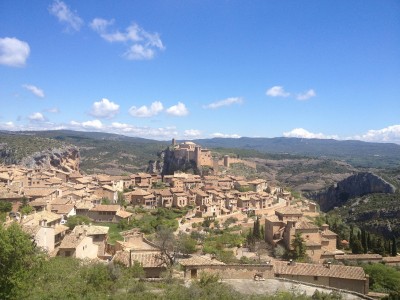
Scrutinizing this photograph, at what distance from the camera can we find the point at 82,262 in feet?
89.2

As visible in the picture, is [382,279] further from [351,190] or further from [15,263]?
[351,190]

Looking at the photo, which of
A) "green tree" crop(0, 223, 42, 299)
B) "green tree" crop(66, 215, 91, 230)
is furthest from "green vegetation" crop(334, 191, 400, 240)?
"green tree" crop(0, 223, 42, 299)

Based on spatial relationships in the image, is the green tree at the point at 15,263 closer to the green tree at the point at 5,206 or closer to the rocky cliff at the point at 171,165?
the green tree at the point at 5,206

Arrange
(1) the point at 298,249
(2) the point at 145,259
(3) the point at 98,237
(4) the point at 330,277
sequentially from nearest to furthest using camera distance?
(2) the point at 145,259 → (4) the point at 330,277 → (3) the point at 98,237 → (1) the point at 298,249

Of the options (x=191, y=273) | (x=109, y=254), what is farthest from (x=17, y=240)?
(x=109, y=254)

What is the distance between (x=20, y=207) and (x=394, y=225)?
67.2 metres

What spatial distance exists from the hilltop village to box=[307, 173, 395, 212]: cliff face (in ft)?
154

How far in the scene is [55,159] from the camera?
10775 cm

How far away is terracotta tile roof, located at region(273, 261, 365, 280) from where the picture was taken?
1130 inches

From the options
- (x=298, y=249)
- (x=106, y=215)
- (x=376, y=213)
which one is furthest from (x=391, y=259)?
(x=376, y=213)

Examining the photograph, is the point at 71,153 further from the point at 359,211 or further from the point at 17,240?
the point at 17,240

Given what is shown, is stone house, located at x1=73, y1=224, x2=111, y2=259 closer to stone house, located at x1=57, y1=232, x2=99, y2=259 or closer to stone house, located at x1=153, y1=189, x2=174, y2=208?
stone house, located at x1=57, y1=232, x2=99, y2=259

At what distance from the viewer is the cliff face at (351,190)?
114 m

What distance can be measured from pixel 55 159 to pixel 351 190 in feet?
296
